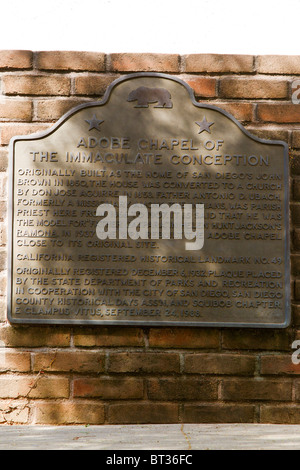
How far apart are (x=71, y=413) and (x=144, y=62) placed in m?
2.05

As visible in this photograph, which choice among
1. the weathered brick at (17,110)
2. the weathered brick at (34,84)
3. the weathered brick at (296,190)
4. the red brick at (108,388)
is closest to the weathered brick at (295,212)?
the weathered brick at (296,190)

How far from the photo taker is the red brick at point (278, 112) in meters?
3.29

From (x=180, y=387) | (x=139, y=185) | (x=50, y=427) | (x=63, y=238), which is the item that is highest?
(x=139, y=185)

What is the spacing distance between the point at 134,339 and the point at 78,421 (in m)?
0.55

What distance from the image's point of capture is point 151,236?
3.15m

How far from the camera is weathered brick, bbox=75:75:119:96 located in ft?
10.7

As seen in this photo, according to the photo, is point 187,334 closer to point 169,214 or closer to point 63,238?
point 169,214

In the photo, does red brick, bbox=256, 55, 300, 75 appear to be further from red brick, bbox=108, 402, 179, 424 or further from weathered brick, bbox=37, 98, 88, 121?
red brick, bbox=108, 402, 179, 424

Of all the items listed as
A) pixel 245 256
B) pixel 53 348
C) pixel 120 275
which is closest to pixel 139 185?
pixel 120 275

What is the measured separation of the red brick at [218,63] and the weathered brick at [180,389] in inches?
70.6

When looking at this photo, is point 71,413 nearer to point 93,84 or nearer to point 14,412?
point 14,412

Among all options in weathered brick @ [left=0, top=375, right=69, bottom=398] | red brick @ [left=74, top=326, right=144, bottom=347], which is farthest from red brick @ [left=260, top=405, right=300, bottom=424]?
weathered brick @ [left=0, top=375, right=69, bottom=398]

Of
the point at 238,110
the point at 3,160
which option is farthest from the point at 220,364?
the point at 3,160

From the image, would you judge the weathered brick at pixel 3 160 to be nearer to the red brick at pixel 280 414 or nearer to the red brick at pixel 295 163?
the red brick at pixel 295 163
